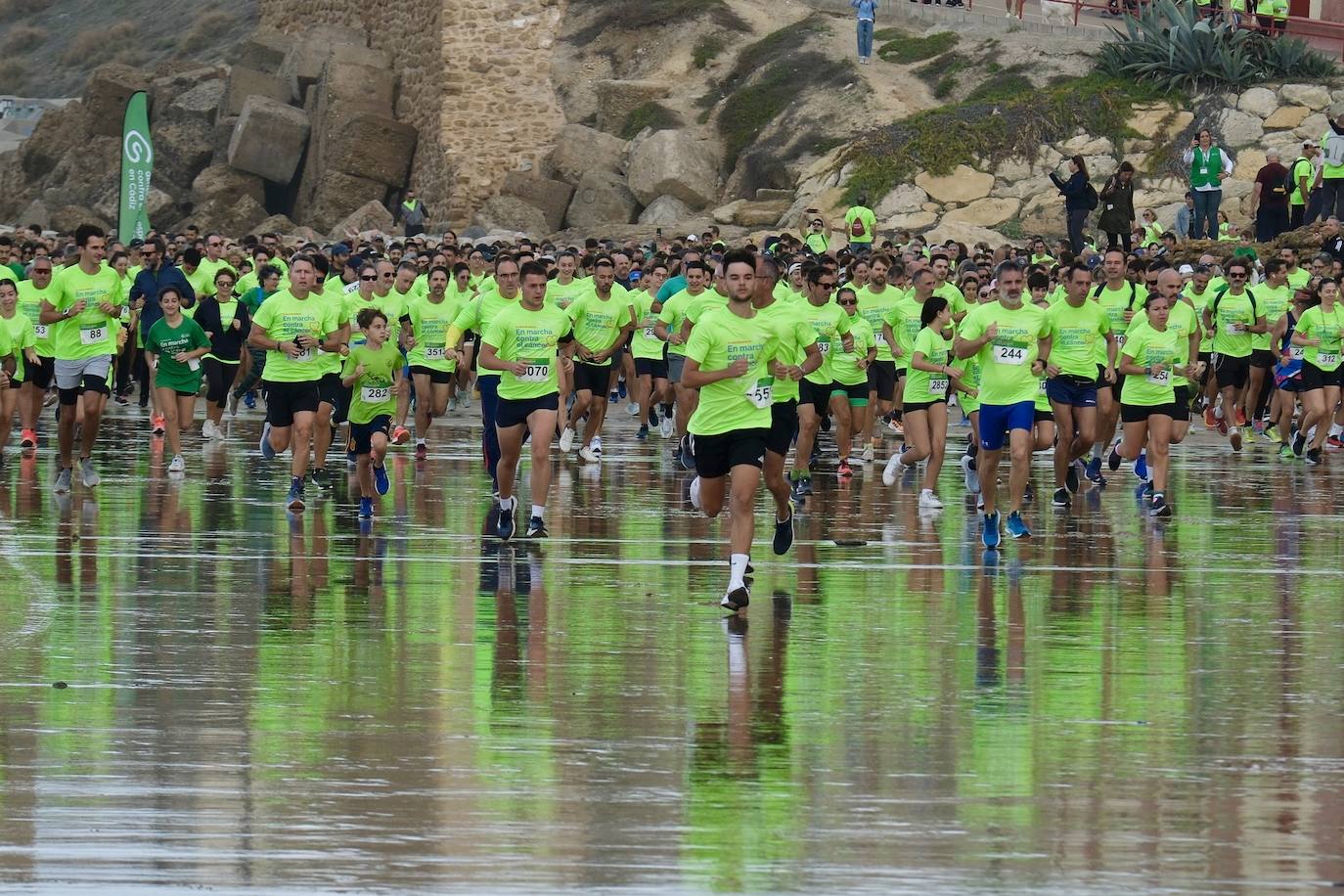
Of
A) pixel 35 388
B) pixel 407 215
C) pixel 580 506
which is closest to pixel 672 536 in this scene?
pixel 580 506

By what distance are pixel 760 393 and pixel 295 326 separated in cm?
525

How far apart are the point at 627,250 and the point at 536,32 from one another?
16.7 metres

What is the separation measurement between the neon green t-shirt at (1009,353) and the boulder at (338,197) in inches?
1231

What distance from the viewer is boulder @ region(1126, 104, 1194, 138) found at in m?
37.1

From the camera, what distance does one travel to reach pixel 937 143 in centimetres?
3769

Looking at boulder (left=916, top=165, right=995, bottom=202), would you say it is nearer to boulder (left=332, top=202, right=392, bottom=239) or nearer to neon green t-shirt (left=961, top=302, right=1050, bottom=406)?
boulder (left=332, top=202, right=392, bottom=239)

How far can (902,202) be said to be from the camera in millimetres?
36938

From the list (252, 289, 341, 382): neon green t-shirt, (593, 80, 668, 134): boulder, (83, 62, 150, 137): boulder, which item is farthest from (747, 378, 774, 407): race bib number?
(83, 62, 150, 137): boulder

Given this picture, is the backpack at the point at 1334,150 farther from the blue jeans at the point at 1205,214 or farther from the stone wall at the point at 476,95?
the stone wall at the point at 476,95

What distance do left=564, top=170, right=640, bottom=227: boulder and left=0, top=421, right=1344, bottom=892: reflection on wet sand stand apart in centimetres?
2647

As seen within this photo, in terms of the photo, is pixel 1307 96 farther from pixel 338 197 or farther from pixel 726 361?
pixel 726 361

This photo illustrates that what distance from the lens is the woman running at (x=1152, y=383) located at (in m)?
16.5

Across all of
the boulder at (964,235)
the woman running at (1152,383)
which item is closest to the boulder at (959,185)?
the boulder at (964,235)

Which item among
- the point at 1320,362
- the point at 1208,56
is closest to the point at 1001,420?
the point at 1320,362
